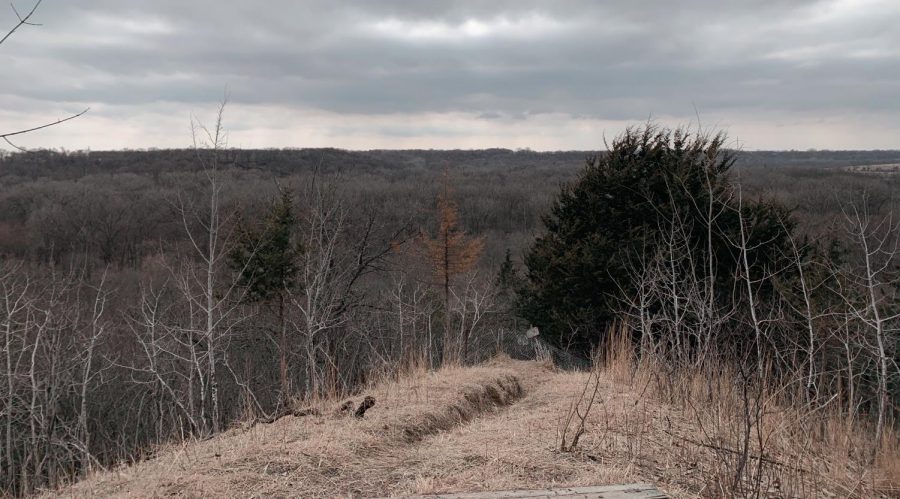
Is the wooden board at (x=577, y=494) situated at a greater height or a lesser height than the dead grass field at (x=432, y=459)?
greater

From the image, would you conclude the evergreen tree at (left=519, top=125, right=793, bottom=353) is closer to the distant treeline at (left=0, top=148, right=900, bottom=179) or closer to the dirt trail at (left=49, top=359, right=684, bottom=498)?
the dirt trail at (left=49, top=359, right=684, bottom=498)

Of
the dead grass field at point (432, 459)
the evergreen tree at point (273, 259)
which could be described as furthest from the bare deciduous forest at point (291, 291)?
the dead grass field at point (432, 459)

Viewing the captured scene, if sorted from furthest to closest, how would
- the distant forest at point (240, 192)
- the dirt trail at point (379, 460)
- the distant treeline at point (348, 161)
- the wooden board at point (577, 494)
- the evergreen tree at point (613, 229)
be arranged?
the distant treeline at point (348, 161) → the distant forest at point (240, 192) → the evergreen tree at point (613, 229) → the dirt trail at point (379, 460) → the wooden board at point (577, 494)

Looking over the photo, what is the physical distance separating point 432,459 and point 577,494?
140 centimetres

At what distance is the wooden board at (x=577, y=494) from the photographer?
3.45 meters

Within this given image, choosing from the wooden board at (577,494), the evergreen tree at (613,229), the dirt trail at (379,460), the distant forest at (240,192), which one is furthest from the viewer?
the distant forest at (240,192)

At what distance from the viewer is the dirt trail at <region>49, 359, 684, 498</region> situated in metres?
3.89

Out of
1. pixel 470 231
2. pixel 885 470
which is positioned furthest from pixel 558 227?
pixel 470 231

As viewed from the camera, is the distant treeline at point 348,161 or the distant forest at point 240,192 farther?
the distant treeline at point 348,161

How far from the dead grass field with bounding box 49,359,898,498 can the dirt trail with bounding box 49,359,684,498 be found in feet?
0.03

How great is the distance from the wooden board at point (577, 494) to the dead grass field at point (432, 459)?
23cm

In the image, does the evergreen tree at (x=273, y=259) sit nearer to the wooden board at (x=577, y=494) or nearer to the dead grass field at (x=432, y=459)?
the dead grass field at (x=432, y=459)

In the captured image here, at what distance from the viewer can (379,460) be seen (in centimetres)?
466

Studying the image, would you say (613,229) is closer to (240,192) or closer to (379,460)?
(379,460)
